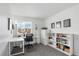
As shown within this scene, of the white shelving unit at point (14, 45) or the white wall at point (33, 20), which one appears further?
the white wall at point (33, 20)

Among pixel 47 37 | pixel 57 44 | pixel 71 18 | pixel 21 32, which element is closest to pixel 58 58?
pixel 71 18

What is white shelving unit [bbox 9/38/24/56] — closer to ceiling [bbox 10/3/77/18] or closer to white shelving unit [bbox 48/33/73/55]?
ceiling [bbox 10/3/77/18]

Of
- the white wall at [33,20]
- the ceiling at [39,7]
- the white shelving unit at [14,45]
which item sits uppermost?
the ceiling at [39,7]

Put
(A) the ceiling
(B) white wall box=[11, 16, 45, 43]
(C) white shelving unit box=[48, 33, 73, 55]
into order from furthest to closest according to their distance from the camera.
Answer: (B) white wall box=[11, 16, 45, 43] → (C) white shelving unit box=[48, 33, 73, 55] → (A) the ceiling

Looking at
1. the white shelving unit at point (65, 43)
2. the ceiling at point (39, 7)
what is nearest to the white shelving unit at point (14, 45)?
the ceiling at point (39, 7)

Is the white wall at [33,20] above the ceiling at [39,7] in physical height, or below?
below

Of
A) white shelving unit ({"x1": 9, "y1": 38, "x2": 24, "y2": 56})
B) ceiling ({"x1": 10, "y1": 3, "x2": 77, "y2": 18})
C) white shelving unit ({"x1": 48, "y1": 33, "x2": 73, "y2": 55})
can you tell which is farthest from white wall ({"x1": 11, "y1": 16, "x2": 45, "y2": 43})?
white shelving unit ({"x1": 48, "y1": 33, "x2": 73, "y2": 55})

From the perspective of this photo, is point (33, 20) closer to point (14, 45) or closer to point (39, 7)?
point (14, 45)

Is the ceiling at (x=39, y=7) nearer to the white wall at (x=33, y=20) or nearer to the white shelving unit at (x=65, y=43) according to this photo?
the white shelving unit at (x=65, y=43)

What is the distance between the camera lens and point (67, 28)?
3.69m

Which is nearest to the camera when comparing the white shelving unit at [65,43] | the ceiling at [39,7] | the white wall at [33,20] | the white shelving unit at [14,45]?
the ceiling at [39,7]

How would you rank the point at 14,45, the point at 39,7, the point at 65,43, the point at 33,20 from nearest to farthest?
the point at 39,7
the point at 65,43
the point at 14,45
the point at 33,20

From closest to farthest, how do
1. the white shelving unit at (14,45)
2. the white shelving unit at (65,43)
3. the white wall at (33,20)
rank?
the white shelving unit at (65,43), the white shelving unit at (14,45), the white wall at (33,20)

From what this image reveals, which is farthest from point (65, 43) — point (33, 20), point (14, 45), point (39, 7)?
point (33, 20)
